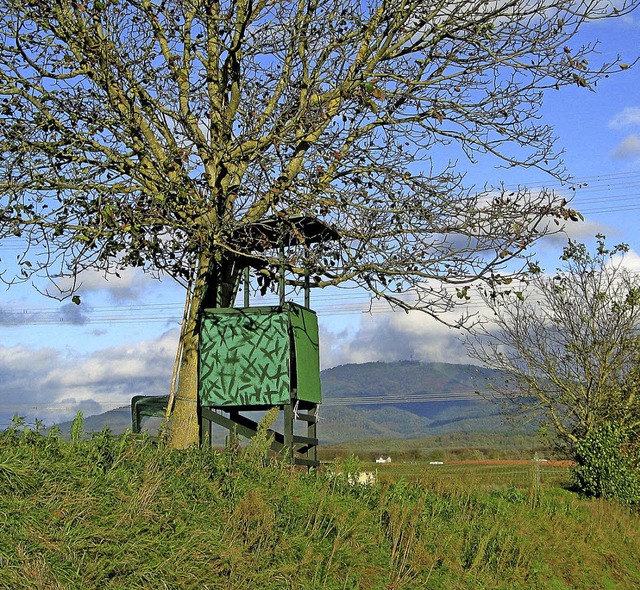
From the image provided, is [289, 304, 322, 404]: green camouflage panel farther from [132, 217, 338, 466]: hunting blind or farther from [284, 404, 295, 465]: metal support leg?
[284, 404, 295, 465]: metal support leg

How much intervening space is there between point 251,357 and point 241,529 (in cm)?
562

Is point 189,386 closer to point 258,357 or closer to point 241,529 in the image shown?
point 258,357

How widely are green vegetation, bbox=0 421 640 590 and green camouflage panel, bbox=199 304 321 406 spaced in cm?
235

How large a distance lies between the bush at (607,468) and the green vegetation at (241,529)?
748 cm

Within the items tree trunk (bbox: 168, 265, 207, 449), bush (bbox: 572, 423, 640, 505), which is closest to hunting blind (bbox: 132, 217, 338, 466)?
tree trunk (bbox: 168, 265, 207, 449)

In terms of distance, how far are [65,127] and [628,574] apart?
10.8 m

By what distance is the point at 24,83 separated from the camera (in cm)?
1303

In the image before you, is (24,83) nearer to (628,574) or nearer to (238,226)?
(238,226)

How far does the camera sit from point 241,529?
293 inches

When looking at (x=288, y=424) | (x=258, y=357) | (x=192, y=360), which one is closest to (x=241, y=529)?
(x=288, y=424)

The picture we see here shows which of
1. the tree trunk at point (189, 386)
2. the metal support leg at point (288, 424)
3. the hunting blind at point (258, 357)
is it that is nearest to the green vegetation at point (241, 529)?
the metal support leg at point (288, 424)

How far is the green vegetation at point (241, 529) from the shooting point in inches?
244

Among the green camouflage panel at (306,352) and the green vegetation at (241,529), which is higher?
the green camouflage panel at (306,352)

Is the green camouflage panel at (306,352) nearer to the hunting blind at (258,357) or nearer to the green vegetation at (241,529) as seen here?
the hunting blind at (258,357)
